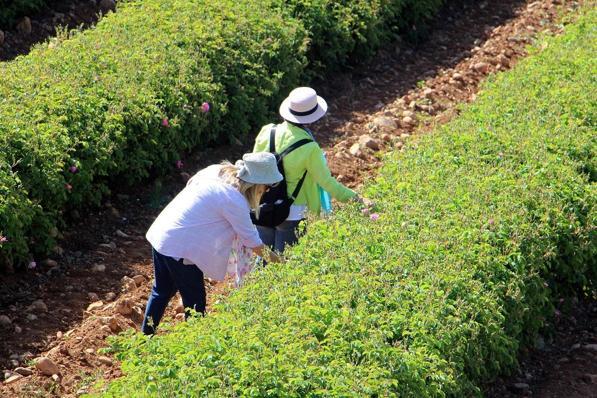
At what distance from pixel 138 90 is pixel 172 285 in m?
2.79

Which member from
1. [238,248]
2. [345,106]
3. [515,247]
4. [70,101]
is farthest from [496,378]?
[345,106]

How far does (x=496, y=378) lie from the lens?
7.73 m

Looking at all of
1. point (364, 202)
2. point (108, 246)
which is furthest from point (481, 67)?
point (364, 202)

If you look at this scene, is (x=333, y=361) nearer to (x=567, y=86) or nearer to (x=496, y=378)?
(x=496, y=378)

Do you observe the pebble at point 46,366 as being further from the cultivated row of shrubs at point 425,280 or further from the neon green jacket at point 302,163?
the neon green jacket at point 302,163

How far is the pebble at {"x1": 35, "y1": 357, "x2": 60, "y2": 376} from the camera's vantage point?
293 inches

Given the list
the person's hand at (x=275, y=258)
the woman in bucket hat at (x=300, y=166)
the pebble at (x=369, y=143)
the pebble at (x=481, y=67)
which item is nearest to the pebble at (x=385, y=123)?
the pebble at (x=369, y=143)

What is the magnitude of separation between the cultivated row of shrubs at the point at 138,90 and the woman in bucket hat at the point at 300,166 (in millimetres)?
1690

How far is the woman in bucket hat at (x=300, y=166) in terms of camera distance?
25.7 feet

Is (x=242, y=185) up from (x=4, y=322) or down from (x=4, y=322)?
up

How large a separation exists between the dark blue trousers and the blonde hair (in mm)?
556

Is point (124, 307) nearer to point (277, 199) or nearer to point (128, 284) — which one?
point (128, 284)

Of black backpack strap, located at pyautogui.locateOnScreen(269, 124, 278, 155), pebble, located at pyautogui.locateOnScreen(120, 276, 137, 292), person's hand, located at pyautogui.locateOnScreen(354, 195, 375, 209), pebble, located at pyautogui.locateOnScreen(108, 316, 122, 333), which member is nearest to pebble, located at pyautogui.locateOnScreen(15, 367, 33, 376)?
pebble, located at pyautogui.locateOnScreen(108, 316, 122, 333)

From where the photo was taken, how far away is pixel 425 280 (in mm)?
6840
